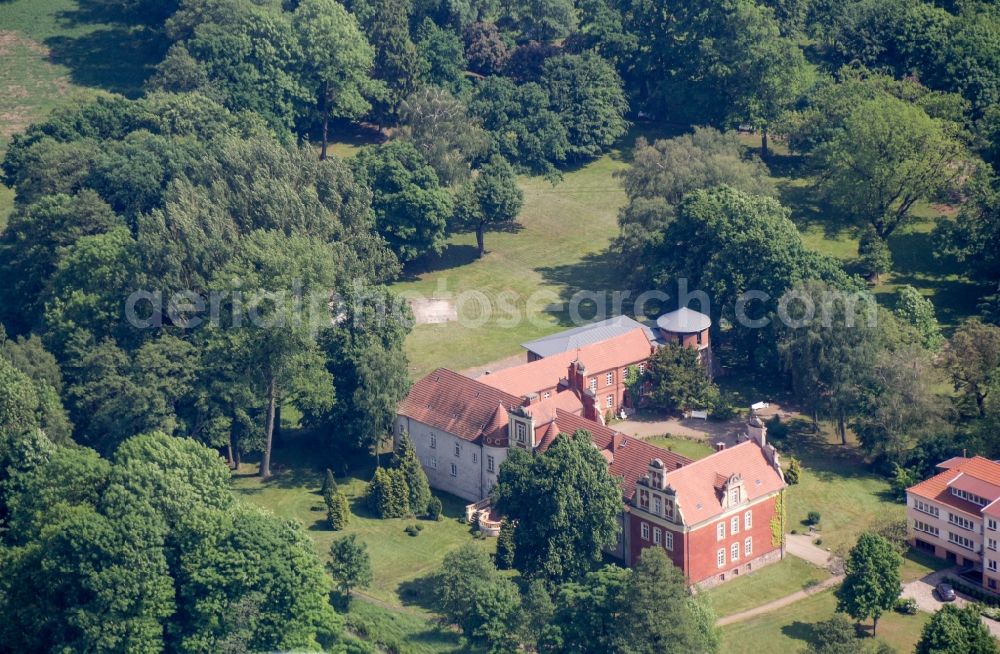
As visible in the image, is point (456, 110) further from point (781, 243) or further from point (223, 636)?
point (223, 636)

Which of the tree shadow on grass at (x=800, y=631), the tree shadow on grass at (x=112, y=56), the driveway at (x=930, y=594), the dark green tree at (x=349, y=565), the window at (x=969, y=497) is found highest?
the tree shadow on grass at (x=112, y=56)

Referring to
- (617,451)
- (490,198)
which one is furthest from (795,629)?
(490,198)

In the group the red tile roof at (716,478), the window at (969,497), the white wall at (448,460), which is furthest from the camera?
the white wall at (448,460)

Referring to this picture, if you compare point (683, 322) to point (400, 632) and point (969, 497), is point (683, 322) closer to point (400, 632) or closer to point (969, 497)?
point (969, 497)

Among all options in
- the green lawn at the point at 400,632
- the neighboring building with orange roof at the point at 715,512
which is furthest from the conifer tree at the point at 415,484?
the neighboring building with orange roof at the point at 715,512

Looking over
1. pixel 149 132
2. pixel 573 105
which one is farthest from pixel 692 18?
pixel 149 132

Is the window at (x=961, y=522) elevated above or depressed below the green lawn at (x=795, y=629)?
above

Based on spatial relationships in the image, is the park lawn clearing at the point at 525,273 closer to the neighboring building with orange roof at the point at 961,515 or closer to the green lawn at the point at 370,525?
the green lawn at the point at 370,525
